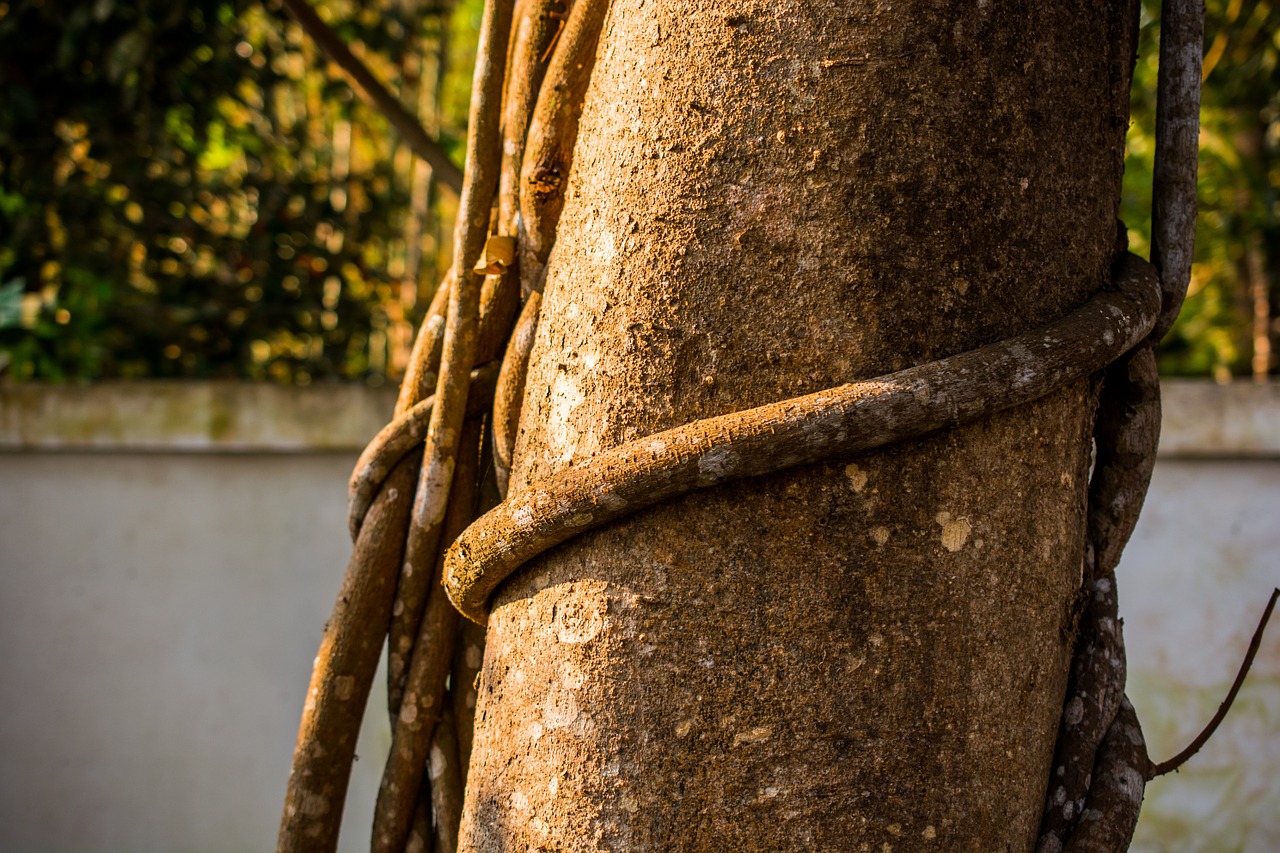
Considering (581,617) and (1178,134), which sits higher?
(1178,134)

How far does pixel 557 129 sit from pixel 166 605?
7.43 feet

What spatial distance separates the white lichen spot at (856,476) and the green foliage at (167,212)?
268 cm

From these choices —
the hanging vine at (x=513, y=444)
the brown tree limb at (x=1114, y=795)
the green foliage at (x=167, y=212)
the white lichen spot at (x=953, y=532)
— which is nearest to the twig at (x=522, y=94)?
the hanging vine at (x=513, y=444)

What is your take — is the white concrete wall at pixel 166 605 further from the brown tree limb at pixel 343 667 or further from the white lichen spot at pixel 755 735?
the white lichen spot at pixel 755 735

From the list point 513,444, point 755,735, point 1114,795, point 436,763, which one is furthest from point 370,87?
point 1114,795

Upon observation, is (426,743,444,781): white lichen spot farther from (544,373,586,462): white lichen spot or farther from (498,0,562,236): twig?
(498,0,562,236): twig

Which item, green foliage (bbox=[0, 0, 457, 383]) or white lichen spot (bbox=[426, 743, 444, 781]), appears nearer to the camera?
white lichen spot (bbox=[426, 743, 444, 781])

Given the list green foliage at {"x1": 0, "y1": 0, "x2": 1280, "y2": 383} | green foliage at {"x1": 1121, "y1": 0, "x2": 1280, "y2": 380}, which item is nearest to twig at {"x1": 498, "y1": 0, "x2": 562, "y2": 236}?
green foliage at {"x1": 0, "y1": 0, "x2": 1280, "y2": 383}

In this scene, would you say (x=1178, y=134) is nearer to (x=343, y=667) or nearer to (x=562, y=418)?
(x=562, y=418)

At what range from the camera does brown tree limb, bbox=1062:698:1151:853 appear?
0.96 meters

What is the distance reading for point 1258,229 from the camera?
3812 millimetres

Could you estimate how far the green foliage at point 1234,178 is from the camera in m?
3.39

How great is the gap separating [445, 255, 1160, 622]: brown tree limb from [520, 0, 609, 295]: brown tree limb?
0.31m

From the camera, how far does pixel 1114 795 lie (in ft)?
3.22
